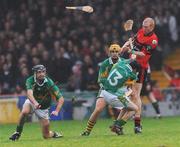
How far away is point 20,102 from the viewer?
25672 millimetres

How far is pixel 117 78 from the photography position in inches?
655

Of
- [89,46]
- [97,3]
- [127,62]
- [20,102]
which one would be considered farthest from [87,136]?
[97,3]

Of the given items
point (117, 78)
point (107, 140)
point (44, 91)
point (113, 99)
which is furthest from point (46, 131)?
point (107, 140)

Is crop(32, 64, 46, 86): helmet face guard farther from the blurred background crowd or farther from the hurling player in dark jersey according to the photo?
the blurred background crowd

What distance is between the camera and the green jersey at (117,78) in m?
16.6

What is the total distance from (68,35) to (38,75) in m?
12.9

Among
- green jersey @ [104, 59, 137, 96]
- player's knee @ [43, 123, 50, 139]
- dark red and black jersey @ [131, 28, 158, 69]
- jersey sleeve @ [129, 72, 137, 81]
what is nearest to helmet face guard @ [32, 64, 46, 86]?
player's knee @ [43, 123, 50, 139]

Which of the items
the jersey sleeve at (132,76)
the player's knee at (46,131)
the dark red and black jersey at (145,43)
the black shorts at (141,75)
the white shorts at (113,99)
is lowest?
the player's knee at (46,131)

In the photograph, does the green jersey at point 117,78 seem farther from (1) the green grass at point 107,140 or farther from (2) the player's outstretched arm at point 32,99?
(2) the player's outstretched arm at point 32,99

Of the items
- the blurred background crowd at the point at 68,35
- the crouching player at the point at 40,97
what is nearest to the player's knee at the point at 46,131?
the crouching player at the point at 40,97

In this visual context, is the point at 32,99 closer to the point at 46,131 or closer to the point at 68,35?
the point at 46,131

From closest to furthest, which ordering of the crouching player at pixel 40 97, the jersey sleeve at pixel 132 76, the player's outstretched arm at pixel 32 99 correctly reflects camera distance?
the player's outstretched arm at pixel 32 99 → the crouching player at pixel 40 97 → the jersey sleeve at pixel 132 76

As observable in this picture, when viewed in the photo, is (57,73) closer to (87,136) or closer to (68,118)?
(68,118)

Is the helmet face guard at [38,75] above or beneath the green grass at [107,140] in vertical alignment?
above
